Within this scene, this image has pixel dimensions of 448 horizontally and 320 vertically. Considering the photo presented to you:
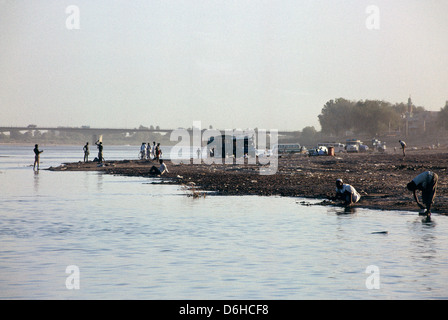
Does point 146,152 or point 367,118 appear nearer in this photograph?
point 146,152

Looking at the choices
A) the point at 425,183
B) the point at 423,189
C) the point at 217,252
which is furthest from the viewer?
the point at 423,189

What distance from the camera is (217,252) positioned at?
1656 cm

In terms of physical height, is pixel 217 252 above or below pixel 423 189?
below

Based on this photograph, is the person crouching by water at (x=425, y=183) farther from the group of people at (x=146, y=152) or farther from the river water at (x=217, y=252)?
the group of people at (x=146, y=152)

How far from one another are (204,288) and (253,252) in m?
4.26

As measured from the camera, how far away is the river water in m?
12.4

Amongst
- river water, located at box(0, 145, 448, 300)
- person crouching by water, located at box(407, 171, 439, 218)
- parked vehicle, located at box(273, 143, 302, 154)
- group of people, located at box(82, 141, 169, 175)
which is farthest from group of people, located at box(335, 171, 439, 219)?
parked vehicle, located at box(273, 143, 302, 154)

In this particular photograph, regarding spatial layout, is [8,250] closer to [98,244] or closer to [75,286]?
[98,244]

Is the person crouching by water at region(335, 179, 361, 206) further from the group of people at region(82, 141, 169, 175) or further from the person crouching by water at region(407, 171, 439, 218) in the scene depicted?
the group of people at region(82, 141, 169, 175)

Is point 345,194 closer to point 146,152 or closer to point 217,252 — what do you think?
point 217,252

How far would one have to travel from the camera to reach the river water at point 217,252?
1240cm

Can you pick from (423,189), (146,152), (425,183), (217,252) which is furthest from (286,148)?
(217,252)

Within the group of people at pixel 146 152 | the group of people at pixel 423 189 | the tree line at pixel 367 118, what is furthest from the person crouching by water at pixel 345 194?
the tree line at pixel 367 118
